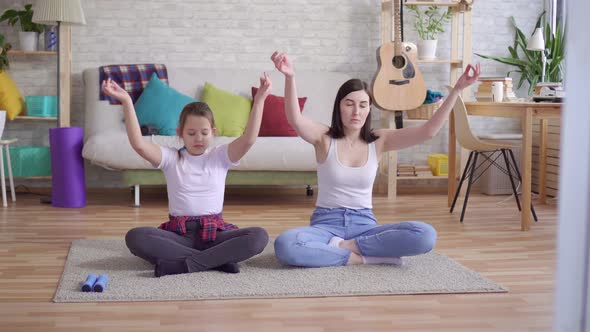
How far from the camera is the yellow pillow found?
5.18 metres

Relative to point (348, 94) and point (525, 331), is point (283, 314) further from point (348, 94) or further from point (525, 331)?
point (348, 94)

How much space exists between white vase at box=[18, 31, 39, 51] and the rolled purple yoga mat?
76 cm

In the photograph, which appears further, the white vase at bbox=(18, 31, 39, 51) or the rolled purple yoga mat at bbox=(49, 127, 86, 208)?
the white vase at bbox=(18, 31, 39, 51)

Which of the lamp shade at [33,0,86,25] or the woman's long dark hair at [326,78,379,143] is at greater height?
the lamp shade at [33,0,86,25]

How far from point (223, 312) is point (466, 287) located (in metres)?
0.91

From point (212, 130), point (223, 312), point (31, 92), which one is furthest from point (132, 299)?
point (31, 92)

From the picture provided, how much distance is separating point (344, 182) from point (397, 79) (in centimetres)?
229

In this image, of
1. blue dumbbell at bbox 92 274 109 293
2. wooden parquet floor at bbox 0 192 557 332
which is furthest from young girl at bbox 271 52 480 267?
blue dumbbell at bbox 92 274 109 293

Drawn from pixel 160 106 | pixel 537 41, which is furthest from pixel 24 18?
pixel 537 41

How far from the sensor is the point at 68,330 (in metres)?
2.23

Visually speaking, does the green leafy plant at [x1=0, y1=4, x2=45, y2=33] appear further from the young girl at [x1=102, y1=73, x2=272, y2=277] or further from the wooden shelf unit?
the young girl at [x1=102, y1=73, x2=272, y2=277]

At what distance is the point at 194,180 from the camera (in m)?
3.08

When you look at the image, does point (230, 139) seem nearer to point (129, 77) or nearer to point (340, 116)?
point (129, 77)

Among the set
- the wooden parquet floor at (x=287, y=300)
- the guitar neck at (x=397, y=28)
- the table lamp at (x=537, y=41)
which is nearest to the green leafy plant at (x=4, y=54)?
the wooden parquet floor at (x=287, y=300)
